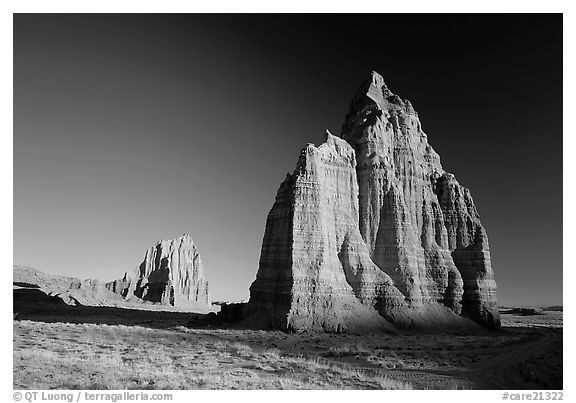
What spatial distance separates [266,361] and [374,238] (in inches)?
1341

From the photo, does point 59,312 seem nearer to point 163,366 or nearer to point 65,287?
point 65,287

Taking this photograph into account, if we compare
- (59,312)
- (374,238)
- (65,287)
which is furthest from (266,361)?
(65,287)

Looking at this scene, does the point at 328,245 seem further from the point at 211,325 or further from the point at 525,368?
the point at 525,368

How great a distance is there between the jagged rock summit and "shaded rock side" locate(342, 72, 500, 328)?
14 cm

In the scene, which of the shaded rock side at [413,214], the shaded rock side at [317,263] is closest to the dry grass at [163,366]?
the shaded rock side at [317,263]

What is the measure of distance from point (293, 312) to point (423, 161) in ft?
111

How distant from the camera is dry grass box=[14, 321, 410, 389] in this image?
67.0 feet

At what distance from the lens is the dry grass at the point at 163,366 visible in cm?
2042

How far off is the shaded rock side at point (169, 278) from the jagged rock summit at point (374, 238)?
74.9 meters

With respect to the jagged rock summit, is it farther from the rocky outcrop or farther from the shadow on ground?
the rocky outcrop

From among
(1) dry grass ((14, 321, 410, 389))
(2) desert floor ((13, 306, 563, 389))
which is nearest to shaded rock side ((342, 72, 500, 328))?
(2) desert floor ((13, 306, 563, 389))

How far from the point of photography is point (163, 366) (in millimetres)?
25312

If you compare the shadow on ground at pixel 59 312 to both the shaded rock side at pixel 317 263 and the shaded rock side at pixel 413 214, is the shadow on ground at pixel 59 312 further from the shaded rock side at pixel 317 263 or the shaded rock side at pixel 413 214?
the shaded rock side at pixel 413 214
